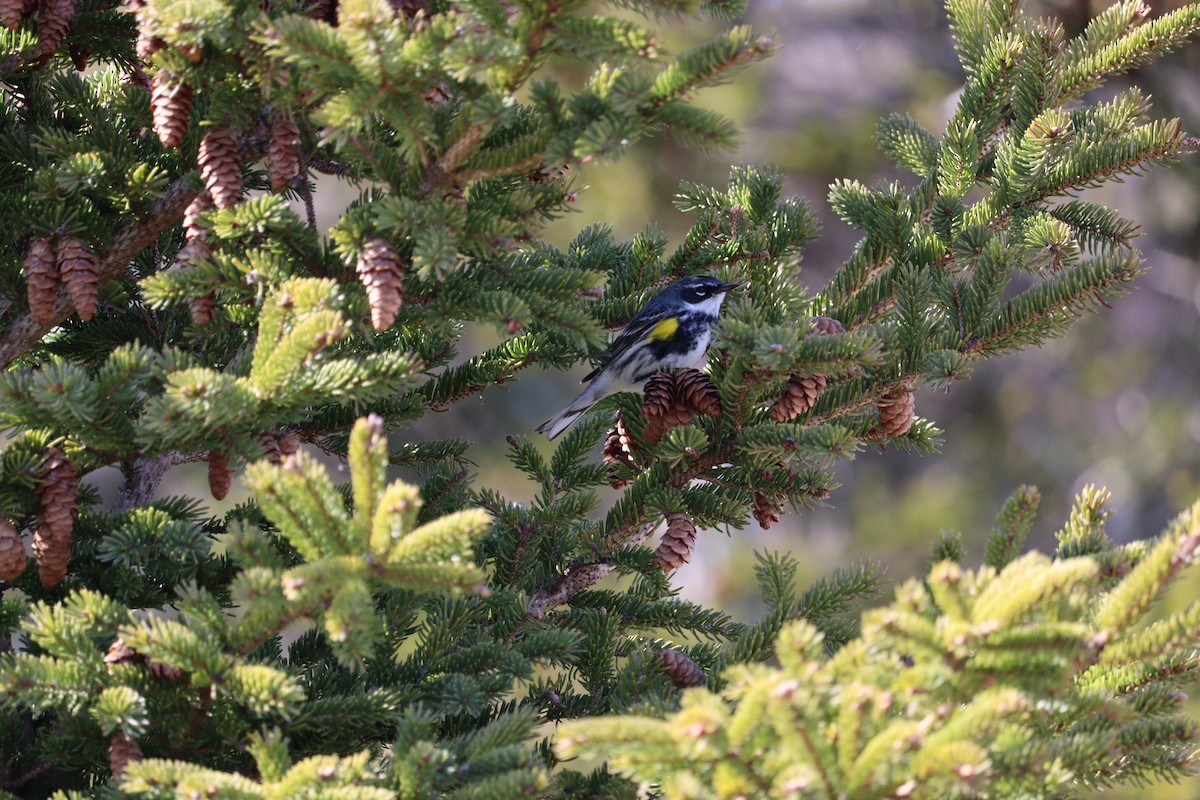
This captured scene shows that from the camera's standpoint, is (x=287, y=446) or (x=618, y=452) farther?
(x=618, y=452)

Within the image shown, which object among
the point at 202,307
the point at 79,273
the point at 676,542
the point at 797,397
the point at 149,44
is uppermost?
the point at 149,44

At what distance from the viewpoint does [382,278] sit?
1804mm

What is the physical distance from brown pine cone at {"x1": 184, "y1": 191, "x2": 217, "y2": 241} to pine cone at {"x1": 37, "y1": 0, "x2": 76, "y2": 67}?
2.01 ft

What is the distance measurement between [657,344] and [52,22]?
93.9 inches

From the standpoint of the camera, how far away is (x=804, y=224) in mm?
2639

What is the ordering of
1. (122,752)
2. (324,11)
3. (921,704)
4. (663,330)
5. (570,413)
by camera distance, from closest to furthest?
(921,704) < (122,752) < (324,11) < (663,330) < (570,413)

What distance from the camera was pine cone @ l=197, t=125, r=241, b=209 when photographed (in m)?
2.04

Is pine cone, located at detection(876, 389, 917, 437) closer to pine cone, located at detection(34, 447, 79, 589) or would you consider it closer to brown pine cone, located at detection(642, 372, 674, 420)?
brown pine cone, located at detection(642, 372, 674, 420)

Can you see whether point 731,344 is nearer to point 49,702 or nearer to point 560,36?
point 560,36

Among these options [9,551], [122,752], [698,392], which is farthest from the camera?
[698,392]

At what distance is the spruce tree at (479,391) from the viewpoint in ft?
4.63

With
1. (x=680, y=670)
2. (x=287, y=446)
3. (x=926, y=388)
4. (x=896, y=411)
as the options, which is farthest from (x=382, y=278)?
(x=926, y=388)

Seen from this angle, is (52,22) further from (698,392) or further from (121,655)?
(698,392)

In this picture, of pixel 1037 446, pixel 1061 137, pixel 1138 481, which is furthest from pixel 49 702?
pixel 1037 446
